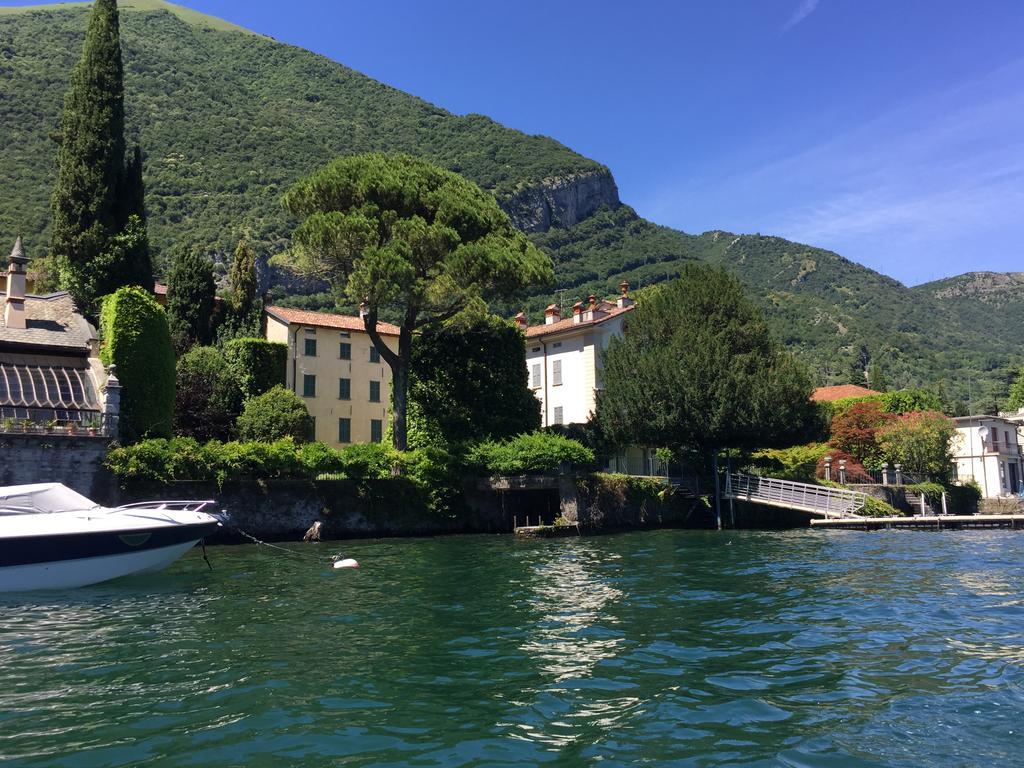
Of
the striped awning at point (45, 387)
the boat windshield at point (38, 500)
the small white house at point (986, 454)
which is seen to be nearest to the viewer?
the boat windshield at point (38, 500)

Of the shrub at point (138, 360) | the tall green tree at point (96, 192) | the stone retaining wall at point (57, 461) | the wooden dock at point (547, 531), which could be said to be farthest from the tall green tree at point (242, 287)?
the wooden dock at point (547, 531)

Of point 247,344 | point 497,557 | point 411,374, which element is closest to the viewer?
point 497,557

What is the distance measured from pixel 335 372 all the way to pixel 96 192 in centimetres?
1743

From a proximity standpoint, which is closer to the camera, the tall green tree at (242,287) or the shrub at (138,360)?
the shrub at (138,360)

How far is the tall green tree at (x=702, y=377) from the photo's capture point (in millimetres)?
40781

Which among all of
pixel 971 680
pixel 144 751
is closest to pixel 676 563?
pixel 971 680

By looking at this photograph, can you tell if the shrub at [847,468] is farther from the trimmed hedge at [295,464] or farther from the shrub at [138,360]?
the shrub at [138,360]

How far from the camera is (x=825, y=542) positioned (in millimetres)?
29938

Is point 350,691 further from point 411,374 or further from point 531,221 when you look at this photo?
point 531,221

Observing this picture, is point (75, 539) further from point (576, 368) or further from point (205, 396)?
point (576, 368)

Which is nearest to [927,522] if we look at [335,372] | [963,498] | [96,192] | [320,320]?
[963,498]

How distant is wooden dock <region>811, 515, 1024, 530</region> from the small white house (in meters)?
24.2

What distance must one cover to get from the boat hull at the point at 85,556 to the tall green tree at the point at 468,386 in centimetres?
2260

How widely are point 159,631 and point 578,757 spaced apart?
29.0 feet
